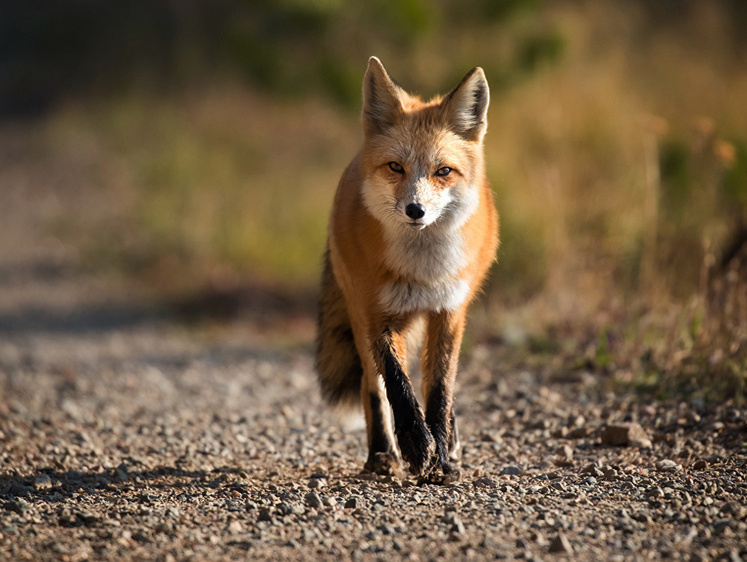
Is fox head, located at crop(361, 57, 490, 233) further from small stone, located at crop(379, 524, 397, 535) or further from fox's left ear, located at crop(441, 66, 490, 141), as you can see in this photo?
small stone, located at crop(379, 524, 397, 535)

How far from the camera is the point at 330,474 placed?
4.40 m

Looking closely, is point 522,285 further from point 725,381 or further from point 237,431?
point 237,431

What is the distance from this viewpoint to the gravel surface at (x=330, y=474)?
3.24 metres

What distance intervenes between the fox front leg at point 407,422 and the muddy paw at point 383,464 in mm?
344

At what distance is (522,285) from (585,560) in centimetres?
565

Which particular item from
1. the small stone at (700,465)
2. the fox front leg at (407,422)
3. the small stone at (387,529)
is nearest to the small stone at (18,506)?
the small stone at (387,529)

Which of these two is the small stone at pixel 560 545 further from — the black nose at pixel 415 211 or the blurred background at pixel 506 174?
the blurred background at pixel 506 174

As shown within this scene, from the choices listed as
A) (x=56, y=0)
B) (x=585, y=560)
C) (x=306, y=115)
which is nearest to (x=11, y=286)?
(x=306, y=115)

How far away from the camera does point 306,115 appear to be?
16062mm

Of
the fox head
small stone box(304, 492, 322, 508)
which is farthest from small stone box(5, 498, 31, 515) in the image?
the fox head

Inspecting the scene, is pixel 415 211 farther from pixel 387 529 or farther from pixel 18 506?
pixel 18 506

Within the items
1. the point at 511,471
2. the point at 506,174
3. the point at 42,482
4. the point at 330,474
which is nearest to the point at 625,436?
the point at 511,471

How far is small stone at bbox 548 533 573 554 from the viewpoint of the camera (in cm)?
312

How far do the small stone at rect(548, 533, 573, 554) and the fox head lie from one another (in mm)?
1562
